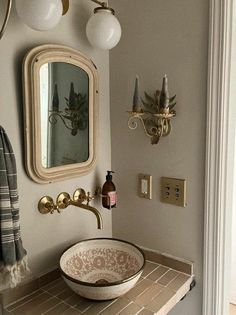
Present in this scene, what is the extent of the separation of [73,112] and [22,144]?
11.1 inches

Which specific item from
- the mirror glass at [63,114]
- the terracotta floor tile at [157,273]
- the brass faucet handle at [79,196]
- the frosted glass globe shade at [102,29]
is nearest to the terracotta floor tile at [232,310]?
the terracotta floor tile at [157,273]

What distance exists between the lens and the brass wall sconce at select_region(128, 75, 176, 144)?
3.83ft

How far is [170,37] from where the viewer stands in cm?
122

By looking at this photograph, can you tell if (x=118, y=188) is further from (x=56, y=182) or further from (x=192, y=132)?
(x=192, y=132)

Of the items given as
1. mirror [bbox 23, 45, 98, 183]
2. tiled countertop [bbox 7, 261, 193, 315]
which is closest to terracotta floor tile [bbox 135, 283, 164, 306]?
tiled countertop [bbox 7, 261, 193, 315]

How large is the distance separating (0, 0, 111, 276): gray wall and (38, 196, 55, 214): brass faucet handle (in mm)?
17

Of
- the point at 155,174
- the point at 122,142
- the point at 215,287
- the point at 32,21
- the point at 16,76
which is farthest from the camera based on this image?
the point at 122,142

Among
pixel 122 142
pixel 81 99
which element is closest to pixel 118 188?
pixel 122 142

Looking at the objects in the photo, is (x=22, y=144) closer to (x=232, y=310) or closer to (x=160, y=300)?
(x=160, y=300)

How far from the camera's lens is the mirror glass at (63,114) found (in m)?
1.14

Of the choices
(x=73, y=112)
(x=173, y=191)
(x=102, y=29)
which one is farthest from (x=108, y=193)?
(x=102, y=29)

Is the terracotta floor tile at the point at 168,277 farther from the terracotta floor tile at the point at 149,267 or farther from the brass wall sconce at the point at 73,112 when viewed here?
the brass wall sconce at the point at 73,112

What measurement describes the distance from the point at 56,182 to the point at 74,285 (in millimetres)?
410

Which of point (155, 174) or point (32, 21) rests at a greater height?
point (32, 21)
